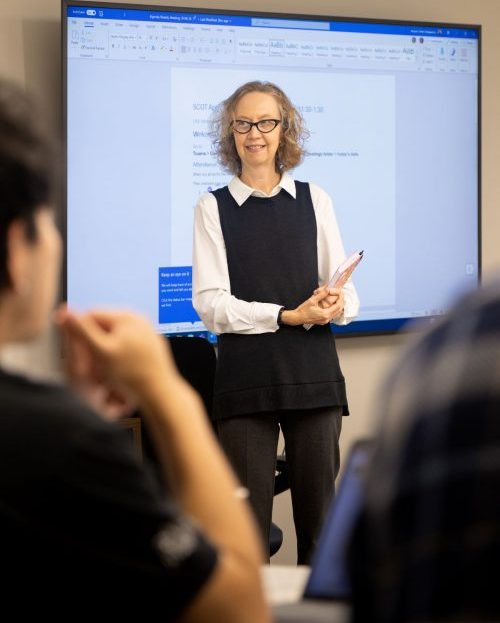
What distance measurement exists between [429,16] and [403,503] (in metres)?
4.00

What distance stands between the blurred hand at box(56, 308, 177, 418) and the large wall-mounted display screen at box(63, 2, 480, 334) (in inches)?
101

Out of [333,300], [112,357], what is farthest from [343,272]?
[112,357]

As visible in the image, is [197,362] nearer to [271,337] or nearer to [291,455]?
[271,337]

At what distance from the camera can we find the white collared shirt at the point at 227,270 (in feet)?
9.84

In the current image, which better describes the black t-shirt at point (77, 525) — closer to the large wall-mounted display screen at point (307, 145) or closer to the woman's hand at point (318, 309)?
the woman's hand at point (318, 309)

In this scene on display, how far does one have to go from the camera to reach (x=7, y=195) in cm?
88

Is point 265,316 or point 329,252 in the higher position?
point 329,252

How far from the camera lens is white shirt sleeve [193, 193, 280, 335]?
2.99 m

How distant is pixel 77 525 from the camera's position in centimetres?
83

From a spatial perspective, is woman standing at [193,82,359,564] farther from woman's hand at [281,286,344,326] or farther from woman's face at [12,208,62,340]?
woman's face at [12,208,62,340]

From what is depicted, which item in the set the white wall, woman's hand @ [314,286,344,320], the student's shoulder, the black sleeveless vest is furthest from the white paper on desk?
the student's shoulder

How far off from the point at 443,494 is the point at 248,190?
2.52 meters

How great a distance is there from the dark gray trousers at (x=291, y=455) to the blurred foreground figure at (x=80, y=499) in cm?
209

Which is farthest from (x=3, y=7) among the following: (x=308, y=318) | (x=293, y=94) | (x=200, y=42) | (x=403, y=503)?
(x=403, y=503)
